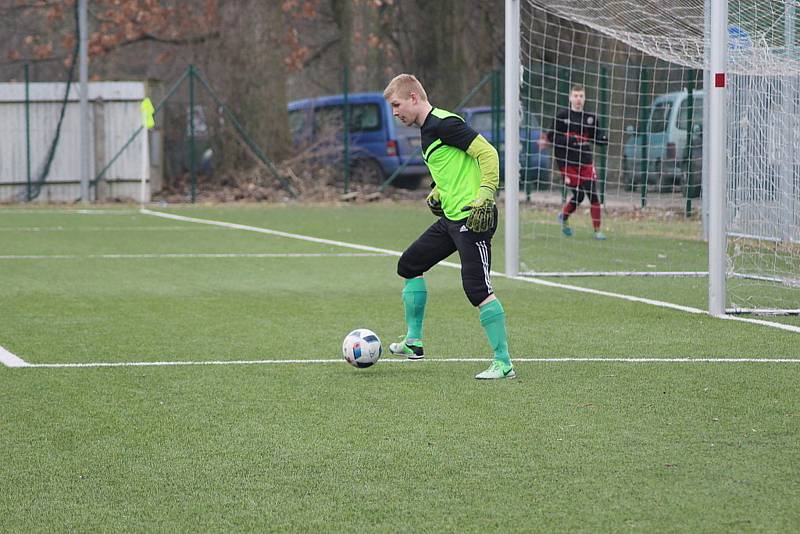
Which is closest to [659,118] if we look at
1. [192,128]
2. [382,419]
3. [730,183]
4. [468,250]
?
[192,128]

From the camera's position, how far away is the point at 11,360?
779 centimetres

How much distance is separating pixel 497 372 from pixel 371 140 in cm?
1932

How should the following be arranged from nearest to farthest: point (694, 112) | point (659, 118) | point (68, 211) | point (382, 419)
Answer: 1. point (382, 419)
2. point (694, 112)
3. point (659, 118)
4. point (68, 211)

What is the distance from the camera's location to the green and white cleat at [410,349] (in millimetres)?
7781

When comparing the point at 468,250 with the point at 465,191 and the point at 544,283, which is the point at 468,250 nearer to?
the point at 465,191

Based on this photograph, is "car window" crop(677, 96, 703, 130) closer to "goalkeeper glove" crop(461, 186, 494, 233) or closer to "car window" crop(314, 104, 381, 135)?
"car window" crop(314, 104, 381, 135)

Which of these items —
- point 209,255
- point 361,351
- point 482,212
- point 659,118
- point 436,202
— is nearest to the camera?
point 482,212

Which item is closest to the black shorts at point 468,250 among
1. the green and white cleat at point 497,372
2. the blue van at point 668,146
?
the green and white cleat at point 497,372

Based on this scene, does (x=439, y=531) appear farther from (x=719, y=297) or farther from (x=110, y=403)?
(x=719, y=297)

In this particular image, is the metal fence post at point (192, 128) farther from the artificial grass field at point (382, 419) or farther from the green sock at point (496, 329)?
the green sock at point (496, 329)

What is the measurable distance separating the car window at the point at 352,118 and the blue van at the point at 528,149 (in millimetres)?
1706

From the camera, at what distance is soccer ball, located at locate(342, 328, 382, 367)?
732cm

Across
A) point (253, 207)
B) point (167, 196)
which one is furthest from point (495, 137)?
point (167, 196)

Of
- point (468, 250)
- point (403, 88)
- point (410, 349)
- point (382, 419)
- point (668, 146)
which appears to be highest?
point (668, 146)
